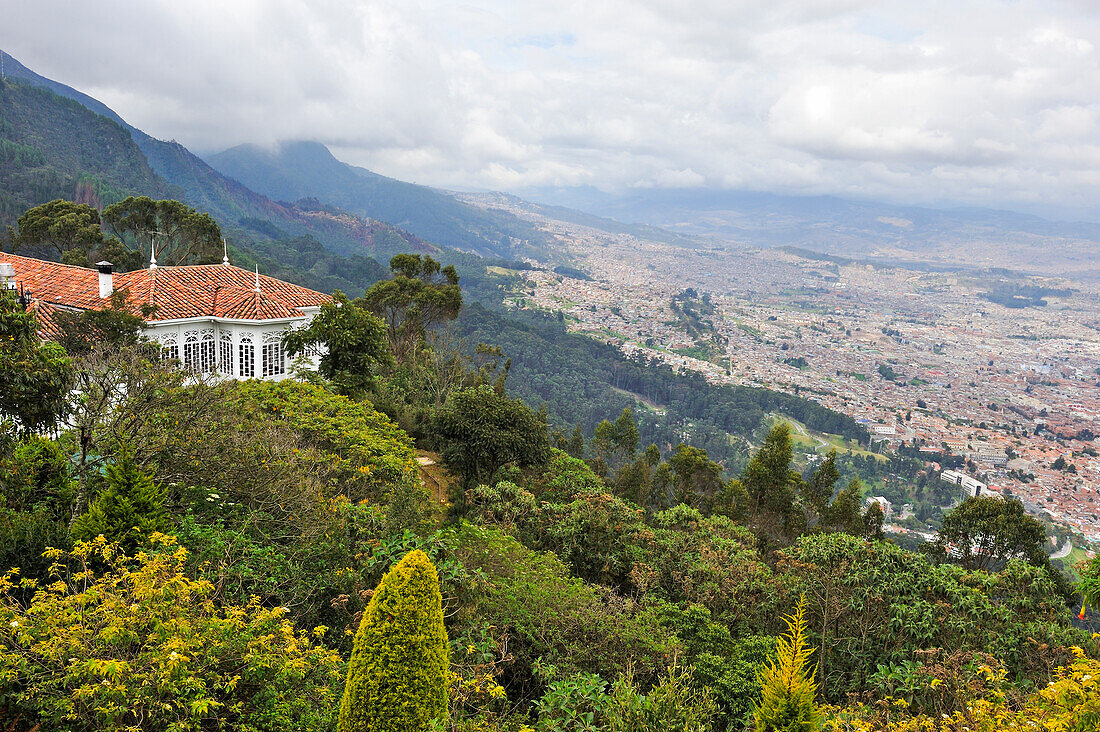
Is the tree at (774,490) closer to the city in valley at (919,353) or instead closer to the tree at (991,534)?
the tree at (991,534)

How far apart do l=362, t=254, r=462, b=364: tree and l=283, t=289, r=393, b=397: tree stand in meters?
9.69

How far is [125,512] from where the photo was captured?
7.27m

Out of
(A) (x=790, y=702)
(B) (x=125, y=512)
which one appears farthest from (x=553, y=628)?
(B) (x=125, y=512)

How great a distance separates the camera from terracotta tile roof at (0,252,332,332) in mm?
18078

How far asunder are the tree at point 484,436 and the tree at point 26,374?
29.4 ft

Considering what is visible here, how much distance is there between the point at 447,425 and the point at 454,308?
13973mm

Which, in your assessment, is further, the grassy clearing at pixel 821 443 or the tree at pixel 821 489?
the grassy clearing at pixel 821 443

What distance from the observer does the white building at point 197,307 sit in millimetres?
17984

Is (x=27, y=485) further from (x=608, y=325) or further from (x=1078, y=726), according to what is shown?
(x=608, y=325)

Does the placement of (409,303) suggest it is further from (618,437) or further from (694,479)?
(694,479)

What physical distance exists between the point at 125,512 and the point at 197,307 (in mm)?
13055

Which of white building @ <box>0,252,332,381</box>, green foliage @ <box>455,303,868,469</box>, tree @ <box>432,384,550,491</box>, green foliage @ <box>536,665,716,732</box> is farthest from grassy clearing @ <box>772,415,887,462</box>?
green foliage @ <box>536,665,716,732</box>

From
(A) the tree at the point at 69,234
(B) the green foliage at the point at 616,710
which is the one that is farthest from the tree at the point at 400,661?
(A) the tree at the point at 69,234

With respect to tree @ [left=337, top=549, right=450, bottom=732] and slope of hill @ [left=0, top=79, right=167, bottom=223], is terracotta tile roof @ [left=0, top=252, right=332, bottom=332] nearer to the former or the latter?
tree @ [left=337, top=549, right=450, bottom=732]
